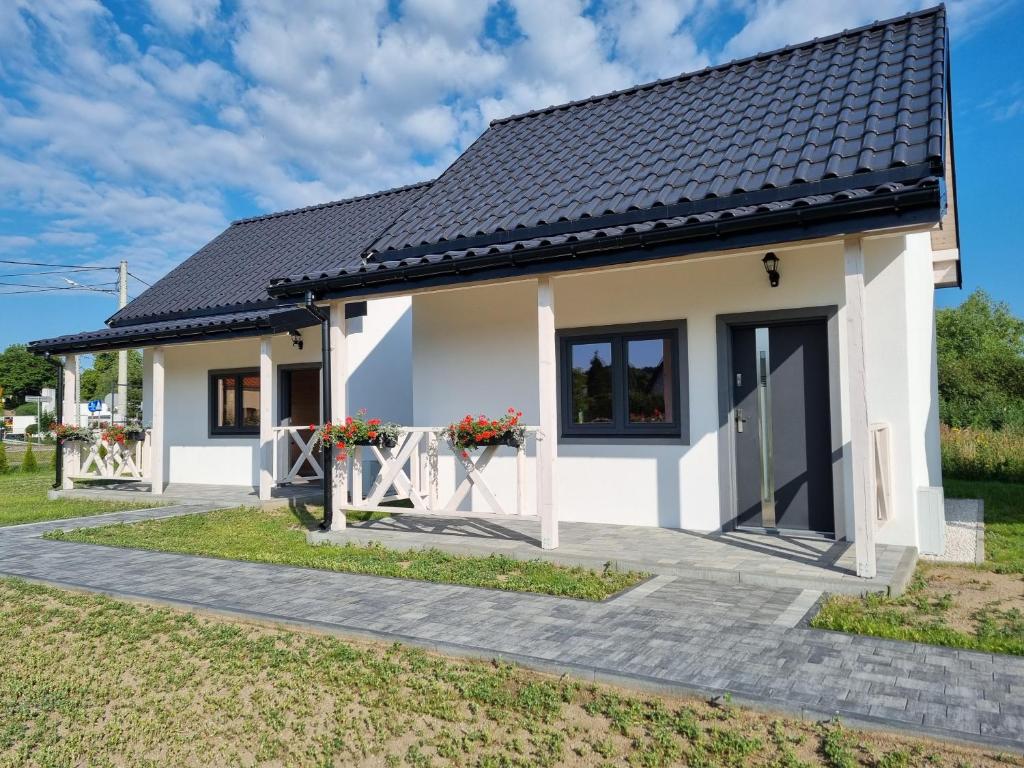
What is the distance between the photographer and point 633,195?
7086mm

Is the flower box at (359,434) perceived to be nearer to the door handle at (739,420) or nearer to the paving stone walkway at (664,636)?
the paving stone walkway at (664,636)

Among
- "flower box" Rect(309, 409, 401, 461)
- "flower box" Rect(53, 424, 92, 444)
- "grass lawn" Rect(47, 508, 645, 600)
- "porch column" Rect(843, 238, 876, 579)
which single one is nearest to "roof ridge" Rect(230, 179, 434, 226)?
"flower box" Rect(53, 424, 92, 444)

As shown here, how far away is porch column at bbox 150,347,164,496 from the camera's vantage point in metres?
11.7

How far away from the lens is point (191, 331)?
11.3m

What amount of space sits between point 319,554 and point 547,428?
264cm

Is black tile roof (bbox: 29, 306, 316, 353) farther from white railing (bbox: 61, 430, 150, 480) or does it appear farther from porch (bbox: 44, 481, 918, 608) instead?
porch (bbox: 44, 481, 918, 608)

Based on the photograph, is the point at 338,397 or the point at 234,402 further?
the point at 234,402

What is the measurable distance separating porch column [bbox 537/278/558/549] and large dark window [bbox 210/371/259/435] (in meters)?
8.36

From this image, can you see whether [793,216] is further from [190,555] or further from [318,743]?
[190,555]

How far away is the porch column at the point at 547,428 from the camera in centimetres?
630

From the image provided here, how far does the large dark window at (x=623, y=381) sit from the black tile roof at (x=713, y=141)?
143 centimetres

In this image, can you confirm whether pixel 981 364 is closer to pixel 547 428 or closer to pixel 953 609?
pixel 953 609

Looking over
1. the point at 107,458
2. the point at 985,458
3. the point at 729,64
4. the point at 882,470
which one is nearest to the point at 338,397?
the point at 882,470

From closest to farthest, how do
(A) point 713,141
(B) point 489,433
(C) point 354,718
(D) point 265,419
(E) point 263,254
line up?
1. (C) point 354,718
2. (B) point 489,433
3. (A) point 713,141
4. (D) point 265,419
5. (E) point 263,254
